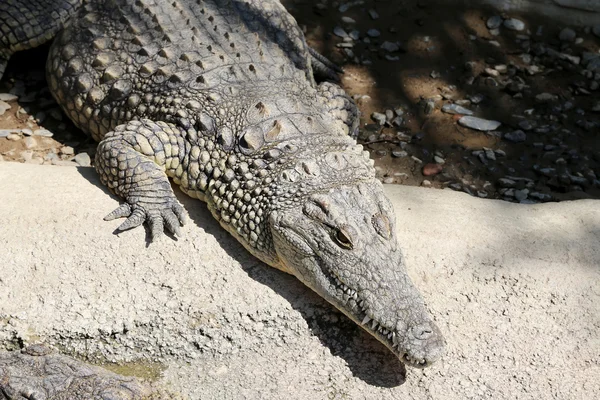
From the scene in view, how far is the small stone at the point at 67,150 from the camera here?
16.3 feet

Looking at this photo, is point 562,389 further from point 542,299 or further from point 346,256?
point 346,256

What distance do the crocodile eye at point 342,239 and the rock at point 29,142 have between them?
250 centimetres

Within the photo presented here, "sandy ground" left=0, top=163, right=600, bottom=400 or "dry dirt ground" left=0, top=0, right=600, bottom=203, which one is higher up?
"sandy ground" left=0, top=163, right=600, bottom=400

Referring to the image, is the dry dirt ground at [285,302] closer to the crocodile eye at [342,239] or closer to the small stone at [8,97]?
the crocodile eye at [342,239]

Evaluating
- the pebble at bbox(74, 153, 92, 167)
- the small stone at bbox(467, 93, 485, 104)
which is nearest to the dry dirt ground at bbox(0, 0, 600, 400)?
the pebble at bbox(74, 153, 92, 167)

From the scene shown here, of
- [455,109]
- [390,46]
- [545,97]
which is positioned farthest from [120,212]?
[545,97]

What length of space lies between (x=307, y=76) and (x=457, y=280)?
1.90 m

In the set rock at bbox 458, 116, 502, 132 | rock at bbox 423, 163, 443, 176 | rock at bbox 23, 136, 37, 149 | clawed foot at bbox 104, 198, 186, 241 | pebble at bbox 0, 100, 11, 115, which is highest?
clawed foot at bbox 104, 198, 186, 241

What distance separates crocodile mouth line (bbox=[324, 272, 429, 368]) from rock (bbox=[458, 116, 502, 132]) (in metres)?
2.63

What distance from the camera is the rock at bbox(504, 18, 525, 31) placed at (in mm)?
6645

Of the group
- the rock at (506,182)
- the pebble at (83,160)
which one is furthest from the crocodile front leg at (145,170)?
the rock at (506,182)

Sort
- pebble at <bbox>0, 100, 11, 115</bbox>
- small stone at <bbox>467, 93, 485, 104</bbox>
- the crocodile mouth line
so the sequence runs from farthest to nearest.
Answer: small stone at <bbox>467, 93, 485, 104</bbox>
pebble at <bbox>0, 100, 11, 115</bbox>
the crocodile mouth line

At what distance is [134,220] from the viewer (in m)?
3.88

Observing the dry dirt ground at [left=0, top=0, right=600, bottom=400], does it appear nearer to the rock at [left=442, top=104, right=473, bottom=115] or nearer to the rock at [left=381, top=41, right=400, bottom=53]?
the rock at [left=442, top=104, right=473, bottom=115]
